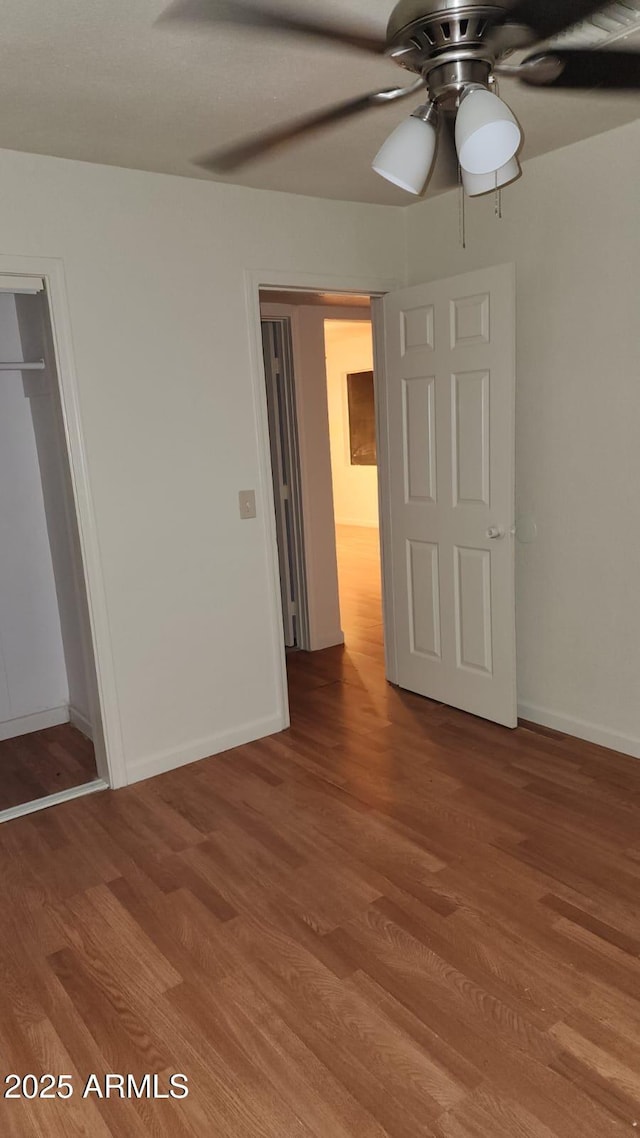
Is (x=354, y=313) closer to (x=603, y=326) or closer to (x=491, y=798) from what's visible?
(x=603, y=326)

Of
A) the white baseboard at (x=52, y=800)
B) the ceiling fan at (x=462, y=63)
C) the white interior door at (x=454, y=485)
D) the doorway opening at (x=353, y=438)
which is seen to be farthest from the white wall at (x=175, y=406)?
the doorway opening at (x=353, y=438)

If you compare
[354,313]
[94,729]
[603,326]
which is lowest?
[94,729]

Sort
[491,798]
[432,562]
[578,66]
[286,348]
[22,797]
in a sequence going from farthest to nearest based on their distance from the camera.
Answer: [286,348] → [432,562] → [22,797] → [491,798] → [578,66]

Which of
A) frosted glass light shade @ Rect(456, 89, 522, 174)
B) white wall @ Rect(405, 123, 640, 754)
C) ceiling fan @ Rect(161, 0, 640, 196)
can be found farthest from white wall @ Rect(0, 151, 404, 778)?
frosted glass light shade @ Rect(456, 89, 522, 174)

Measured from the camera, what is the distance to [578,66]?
1.68 metres

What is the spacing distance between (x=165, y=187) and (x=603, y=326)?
180 cm

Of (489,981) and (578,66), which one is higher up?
(578,66)

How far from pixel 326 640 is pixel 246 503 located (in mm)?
1837

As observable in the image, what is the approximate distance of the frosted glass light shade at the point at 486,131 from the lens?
1.62 meters

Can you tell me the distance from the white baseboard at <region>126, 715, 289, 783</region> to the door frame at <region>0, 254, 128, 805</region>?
3.3 inches

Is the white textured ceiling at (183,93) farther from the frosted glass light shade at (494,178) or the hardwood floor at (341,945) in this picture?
the hardwood floor at (341,945)

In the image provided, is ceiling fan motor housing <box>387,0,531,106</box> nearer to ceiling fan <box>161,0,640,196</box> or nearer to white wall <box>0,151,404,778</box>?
ceiling fan <box>161,0,640,196</box>

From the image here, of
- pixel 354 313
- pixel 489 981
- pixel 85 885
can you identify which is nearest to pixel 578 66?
pixel 489 981

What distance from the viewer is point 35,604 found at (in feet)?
12.7
